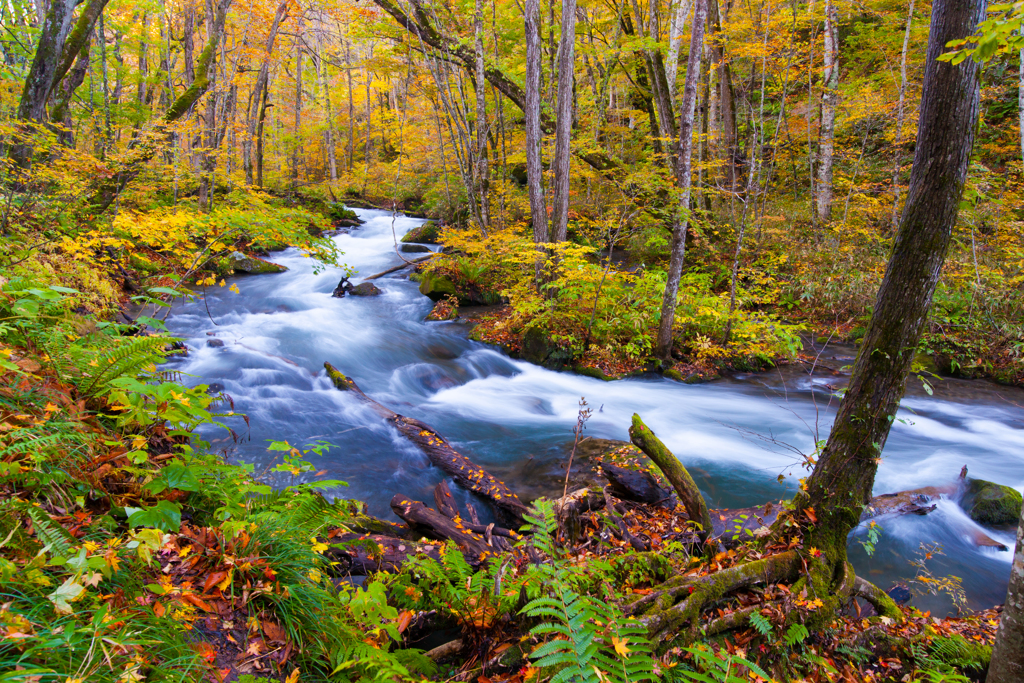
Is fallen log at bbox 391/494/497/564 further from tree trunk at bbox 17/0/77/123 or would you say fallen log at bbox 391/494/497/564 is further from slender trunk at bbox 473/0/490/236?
slender trunk at bbox 473/0/490/236

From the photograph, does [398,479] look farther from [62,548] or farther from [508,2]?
[508,2]

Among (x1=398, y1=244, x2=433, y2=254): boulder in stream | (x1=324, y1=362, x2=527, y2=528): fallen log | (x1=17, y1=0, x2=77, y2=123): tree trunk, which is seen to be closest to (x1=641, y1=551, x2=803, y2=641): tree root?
(x1=324, y1=362, x2=527, y2=528): fallen log

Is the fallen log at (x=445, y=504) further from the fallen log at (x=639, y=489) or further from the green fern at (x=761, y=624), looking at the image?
the green fern at (x=761, y=624)

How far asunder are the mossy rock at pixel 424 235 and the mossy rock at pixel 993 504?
53.9ft

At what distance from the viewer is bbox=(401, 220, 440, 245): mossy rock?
725 inches

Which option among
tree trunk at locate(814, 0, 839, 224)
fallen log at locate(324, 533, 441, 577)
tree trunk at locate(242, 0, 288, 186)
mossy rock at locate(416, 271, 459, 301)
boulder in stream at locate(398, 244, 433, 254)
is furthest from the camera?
boulder in stream at locate(398, 244, 433, 254)

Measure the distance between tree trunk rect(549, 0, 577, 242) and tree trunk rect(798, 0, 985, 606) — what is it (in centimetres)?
748

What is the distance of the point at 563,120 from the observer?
32.4ft

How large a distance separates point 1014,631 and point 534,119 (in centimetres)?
1024

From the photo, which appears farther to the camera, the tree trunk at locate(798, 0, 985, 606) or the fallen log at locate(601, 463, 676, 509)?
the fallen log at locate(601, 463, 676, 509)

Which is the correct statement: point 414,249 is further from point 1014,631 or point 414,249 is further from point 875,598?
point 1014,631

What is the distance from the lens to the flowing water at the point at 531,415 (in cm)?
555

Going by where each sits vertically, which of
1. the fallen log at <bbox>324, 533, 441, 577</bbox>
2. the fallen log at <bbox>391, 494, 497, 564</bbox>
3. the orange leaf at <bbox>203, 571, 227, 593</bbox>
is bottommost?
the fallen log at <bbox>391, 494, 497, 564</bbox>

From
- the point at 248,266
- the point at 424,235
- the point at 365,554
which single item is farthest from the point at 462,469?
the point at 424,235
